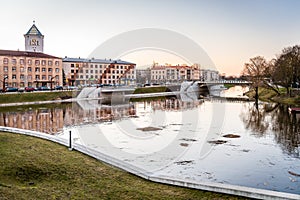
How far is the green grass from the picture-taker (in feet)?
27.9

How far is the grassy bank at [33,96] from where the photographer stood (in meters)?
45.1

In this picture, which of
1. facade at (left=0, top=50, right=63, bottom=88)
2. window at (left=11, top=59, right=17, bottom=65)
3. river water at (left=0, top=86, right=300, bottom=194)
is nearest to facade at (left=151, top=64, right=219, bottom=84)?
facade at (left=0, top=50, right=63, bottom=88)

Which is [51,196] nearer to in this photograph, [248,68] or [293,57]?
[293,57]

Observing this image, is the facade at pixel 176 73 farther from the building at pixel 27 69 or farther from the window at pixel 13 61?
the window at pixel 13 61

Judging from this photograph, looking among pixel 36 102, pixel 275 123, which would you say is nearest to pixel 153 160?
pixel 275 123

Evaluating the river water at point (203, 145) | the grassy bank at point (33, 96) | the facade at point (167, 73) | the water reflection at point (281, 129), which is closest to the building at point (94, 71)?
the grassy bank at point (33, 96)

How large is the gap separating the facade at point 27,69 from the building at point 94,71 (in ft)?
43.1

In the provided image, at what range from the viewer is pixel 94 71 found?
8969cm

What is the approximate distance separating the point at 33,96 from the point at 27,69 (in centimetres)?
1829

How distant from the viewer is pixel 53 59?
2749 inches

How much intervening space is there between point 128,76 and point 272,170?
88.8 m

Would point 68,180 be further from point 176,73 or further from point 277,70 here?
point 176,73

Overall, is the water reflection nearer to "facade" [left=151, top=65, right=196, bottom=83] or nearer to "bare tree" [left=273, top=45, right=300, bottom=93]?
"bare tree" [left=273, top=45, right=300, bottom=93]

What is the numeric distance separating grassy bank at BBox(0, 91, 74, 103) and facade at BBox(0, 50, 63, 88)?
858 cm
